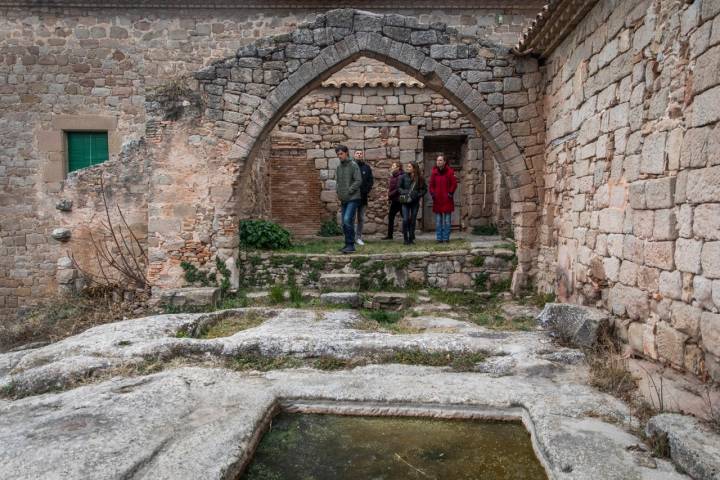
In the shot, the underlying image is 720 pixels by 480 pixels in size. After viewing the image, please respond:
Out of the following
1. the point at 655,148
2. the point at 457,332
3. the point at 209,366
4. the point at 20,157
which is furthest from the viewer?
the point at 20,157

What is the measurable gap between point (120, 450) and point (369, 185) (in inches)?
302

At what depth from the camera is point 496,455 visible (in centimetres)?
280

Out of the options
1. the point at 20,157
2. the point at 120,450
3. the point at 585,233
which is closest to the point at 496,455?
the point at 120,450

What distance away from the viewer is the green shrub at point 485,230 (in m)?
11.7

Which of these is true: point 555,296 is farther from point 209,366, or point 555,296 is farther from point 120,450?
point 120,450

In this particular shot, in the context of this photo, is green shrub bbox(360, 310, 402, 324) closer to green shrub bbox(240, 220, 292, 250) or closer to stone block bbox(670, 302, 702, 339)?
green shrub bbox(240, 220, 292, 250)

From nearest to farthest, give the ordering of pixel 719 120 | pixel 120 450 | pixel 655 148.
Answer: pixel 120 450 < pixel 719 120 < pixel 655 148

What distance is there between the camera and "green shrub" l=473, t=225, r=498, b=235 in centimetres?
1166

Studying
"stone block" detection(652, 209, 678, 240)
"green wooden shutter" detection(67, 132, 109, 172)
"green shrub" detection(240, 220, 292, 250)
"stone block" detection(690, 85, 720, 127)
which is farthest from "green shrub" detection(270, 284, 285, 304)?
"green wooden shutter" detection(67, 132, 109, 172)

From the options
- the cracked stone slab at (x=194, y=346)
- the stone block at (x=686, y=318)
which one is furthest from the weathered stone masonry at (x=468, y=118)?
the cracked stone slab at (x=194, y=346)

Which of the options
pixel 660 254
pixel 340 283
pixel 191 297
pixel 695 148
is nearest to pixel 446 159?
pixel 340 283

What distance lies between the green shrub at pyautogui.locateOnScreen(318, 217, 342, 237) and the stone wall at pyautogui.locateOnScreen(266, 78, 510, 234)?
Result: 7.9 inches

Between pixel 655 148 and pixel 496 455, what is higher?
pixel 655 148

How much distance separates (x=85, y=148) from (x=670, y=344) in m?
12.2
